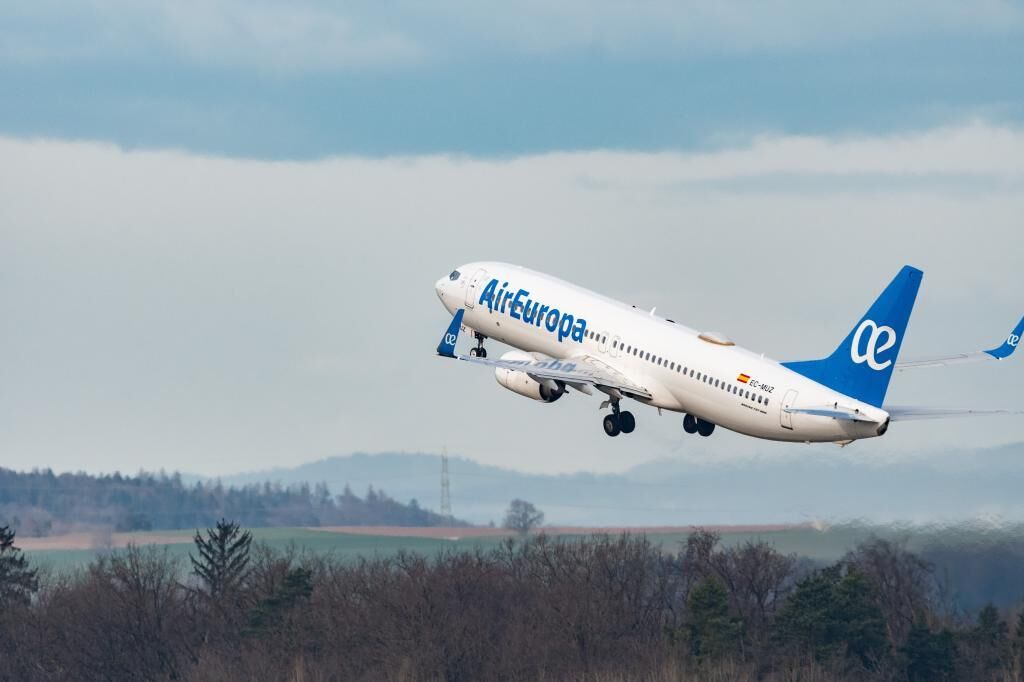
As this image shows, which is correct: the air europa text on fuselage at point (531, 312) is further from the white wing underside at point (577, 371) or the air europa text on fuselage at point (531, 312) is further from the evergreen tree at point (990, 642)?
the evergreen tree at point (990, 642)

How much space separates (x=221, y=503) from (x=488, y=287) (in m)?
97.5

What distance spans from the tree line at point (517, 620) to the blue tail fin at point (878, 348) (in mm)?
45849

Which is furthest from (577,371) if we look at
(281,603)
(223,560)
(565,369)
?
(223,560)

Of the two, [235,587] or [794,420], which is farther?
[235,587]

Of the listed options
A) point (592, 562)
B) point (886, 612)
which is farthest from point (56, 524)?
point (886, 612)

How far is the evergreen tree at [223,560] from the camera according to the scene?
541 ft

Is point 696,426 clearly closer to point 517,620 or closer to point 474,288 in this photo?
point 474,288

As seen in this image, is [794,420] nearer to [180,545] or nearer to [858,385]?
[858,385]

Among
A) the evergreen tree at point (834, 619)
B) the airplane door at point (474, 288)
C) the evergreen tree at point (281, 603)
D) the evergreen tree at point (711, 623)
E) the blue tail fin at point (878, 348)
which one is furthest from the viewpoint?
the evergreen tree at point (281, 603)

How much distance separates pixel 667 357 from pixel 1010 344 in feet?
44.5

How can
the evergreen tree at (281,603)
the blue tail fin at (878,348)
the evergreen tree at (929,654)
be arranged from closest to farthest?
the blue tail fin at (878,348)
the evergreen tree at (929,654)
the evergreen tree at (281,603)

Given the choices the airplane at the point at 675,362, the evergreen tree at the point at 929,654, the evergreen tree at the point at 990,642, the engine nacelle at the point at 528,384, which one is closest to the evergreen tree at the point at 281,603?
the evergreen tree at the point at 929,654

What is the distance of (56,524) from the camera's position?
189 meters

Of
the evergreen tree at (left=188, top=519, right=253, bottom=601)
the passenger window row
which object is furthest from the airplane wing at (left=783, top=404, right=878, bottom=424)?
the evergreen tree at (left=188, top=519, right=253, bottom=601)
